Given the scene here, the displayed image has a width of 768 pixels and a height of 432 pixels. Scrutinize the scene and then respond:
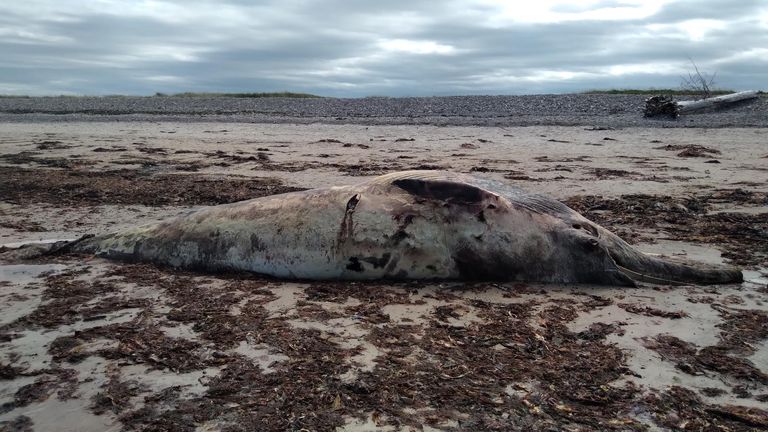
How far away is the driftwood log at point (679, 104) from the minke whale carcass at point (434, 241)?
13977mm

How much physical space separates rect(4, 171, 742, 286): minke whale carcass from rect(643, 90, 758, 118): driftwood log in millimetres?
13977

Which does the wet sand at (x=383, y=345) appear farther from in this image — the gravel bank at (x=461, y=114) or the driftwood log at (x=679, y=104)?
the driftwood log at (x=679, y=104)

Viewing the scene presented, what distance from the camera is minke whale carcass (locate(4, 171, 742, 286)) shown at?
408 cm

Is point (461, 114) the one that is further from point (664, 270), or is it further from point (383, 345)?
point (383, 345)

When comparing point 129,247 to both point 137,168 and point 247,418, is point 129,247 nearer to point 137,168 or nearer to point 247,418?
point 247,418

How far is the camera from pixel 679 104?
1719cm

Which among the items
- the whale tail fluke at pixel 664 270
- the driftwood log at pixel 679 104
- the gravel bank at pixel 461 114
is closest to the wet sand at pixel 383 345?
the whale tail fluke at pixel 664 270

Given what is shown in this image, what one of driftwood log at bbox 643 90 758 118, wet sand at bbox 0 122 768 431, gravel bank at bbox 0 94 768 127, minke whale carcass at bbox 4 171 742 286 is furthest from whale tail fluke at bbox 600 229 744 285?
driftwood log at bbox 643 90 758 118

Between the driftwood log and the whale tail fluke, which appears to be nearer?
the whale tail fluke

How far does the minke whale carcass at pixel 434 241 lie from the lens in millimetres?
4078

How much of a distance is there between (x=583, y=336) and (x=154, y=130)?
15.6 m

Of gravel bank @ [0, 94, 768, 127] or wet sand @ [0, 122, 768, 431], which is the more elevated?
gravel bank @ [0, 94, 768, 127]

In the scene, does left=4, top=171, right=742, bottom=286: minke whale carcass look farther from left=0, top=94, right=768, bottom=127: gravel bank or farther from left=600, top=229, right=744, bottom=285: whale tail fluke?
left=0, top=94, right=768, bottom=127: gravel bank

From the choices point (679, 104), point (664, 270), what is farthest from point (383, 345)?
point (679, 104)
